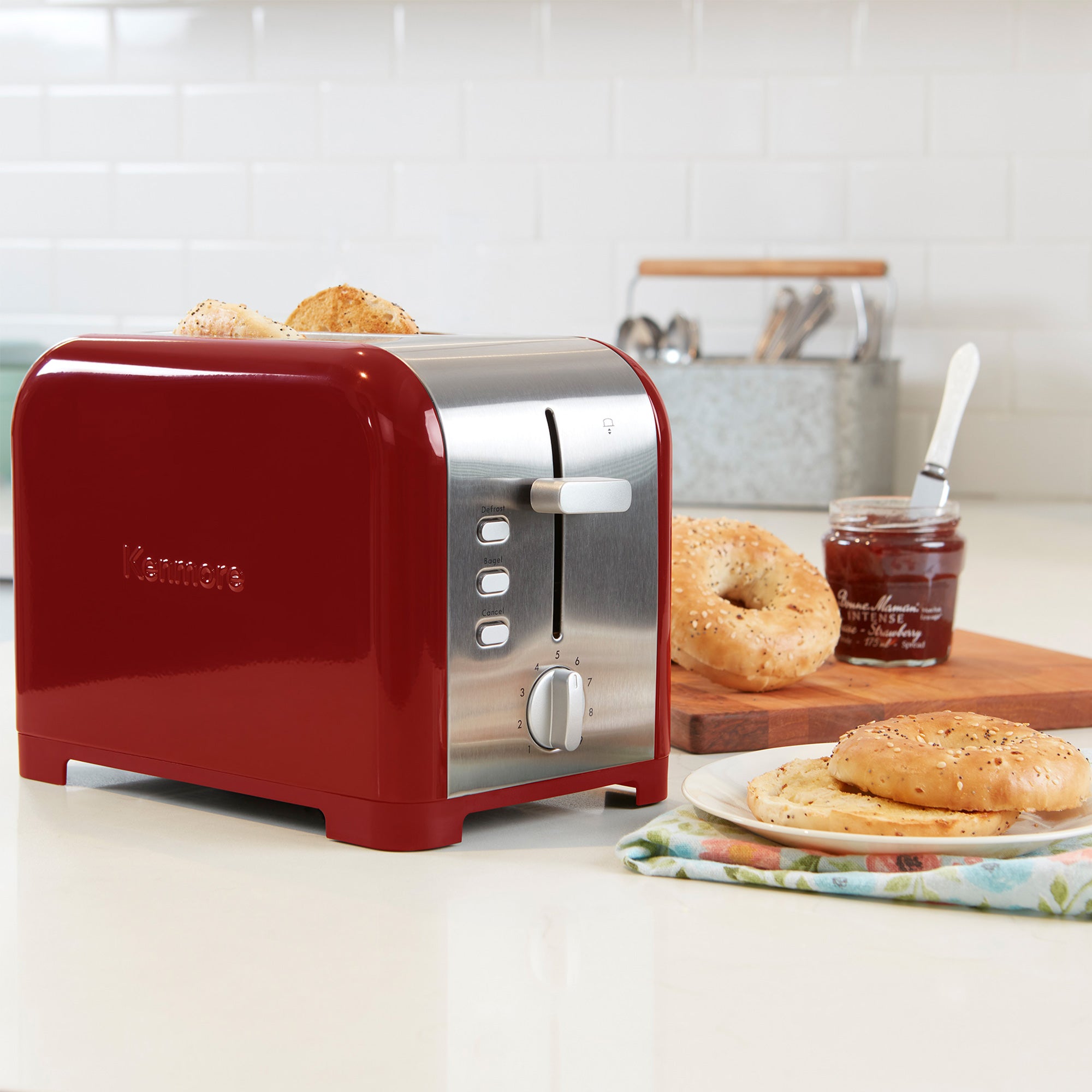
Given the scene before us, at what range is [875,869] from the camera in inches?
26.2

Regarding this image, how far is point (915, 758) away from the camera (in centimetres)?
69

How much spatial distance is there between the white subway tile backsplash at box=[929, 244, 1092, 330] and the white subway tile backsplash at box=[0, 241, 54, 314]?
135 cm

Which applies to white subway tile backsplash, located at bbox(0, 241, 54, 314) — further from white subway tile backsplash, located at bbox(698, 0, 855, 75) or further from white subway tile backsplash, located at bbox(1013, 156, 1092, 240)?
white subway tile backsplash, located at bbox(1013, 156, 1092, 240)

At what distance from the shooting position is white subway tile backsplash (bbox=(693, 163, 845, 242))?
2172 millimetres

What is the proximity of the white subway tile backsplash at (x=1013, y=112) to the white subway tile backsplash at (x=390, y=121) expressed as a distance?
0.69m

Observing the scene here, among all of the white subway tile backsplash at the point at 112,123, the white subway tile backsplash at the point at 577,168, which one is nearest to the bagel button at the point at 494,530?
the white subway tile backsplash at the point at 577,168

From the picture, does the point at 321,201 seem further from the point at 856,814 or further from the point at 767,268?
the point at 856,814

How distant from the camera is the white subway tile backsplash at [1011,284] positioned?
2113mm

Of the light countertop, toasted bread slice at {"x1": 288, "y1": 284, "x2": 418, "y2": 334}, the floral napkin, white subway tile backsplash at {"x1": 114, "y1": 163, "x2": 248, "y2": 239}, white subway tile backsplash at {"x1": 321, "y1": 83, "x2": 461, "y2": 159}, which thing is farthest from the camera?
white subway tile backsplash at {"x1": 114, "y1": 163, "x2": 248, "y2": 239}

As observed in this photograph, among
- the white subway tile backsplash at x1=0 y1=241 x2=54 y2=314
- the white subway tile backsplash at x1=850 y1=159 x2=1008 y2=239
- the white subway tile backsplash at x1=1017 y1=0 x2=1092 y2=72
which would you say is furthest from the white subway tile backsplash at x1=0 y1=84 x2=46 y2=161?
the white subway tile backsplash at x1=1017 y1=0 x2=1092 y2=72

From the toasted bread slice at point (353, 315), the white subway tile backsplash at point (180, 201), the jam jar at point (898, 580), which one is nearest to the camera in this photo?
the toasted bread slice at point (353, 315)

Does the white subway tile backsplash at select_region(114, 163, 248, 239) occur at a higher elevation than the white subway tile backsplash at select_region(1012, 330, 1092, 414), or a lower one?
higher

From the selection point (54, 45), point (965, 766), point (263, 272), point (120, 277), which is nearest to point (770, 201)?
point (263, 272)

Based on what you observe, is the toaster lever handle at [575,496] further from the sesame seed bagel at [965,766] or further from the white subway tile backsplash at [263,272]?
the white subway tile backsplash at [263,272]
